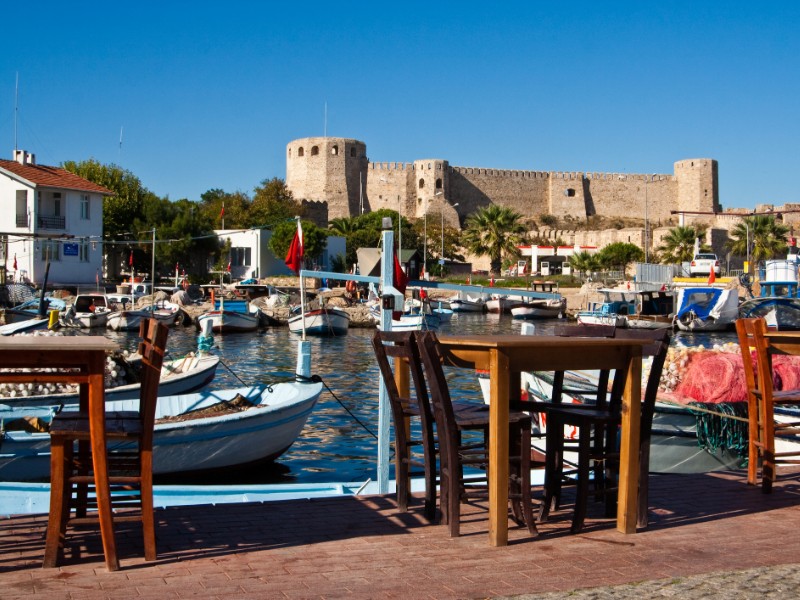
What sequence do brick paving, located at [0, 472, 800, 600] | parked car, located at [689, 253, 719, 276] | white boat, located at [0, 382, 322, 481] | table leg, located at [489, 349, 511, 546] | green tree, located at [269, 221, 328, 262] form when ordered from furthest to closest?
1. green tree, located at [269, 221, 328, 262]
2. parked car, located at [689, 253, 719, 276]
3. white boat, located at [0, 382, 322, 481]
4. table leg, located at [489, 349, 511, 546]
5. brick paving, located at [0, 472, 800, 600]

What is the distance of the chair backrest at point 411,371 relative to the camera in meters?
4.70

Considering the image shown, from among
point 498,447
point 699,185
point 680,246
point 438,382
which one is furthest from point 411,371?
point 699,185

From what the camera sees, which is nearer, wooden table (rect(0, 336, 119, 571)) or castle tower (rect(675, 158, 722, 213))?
wooden table (rect(0, 336, 119, 571))

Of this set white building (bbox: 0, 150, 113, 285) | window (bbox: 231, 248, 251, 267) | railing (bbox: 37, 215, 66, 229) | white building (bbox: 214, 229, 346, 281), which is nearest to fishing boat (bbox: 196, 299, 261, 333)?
white building (bbox: 0, 150, 113, 285)

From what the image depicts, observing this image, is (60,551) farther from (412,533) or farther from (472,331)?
(472,331)

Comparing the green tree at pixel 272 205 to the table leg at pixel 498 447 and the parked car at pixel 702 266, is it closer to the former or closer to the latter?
the parked car at pixel 702 266

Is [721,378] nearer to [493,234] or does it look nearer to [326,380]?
[326,380]

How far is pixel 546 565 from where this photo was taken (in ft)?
13.7

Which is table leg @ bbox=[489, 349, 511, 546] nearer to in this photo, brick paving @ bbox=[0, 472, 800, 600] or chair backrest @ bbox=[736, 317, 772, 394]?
brick paving @ bbox=[0, 472, 800, 600]

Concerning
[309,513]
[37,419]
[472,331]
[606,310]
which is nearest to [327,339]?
[472,331]

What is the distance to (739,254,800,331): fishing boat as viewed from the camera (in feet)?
110

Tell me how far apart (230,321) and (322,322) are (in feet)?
12.4

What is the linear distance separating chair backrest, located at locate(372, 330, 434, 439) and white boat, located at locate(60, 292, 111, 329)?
2885 cm

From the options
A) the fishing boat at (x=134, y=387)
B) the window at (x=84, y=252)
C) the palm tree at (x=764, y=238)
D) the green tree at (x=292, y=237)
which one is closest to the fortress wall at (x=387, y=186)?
the green tree at (x=292, y=237)
